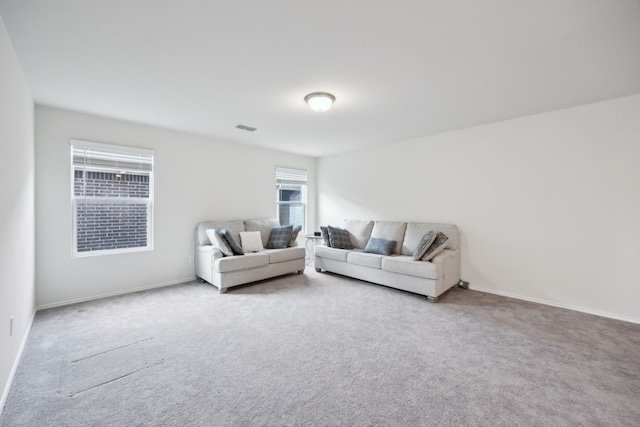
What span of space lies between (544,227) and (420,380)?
290cm

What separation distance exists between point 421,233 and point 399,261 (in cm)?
85

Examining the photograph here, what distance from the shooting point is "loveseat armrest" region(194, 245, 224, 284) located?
4012 millimetres

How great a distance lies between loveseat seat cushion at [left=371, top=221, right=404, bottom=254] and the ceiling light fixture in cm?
261

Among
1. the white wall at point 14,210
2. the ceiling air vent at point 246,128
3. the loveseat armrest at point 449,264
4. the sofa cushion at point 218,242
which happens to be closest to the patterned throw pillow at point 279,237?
the sofa cushion at point 218,242

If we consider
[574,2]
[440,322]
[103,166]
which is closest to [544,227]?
[440,322]

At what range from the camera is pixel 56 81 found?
263 centimetres

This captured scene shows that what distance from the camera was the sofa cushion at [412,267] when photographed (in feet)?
11.6

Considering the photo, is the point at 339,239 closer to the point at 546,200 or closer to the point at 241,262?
the point at 241,262

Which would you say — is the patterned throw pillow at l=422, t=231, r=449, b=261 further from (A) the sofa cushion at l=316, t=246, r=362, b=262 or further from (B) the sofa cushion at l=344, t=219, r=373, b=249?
(B) the sofa cushion at l=344, t=219, r=373, b=249

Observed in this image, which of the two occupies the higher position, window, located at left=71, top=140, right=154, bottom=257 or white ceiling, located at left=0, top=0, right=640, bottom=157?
white ceiling, located at left=0, top=0, right=640, bottom=157

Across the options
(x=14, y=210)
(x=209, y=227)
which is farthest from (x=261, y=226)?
(x=14, y=210)

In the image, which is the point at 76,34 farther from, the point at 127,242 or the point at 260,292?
the point at 260,292

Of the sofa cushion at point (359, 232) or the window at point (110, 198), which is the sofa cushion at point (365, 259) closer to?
the sofa cushion at point (359, 232)

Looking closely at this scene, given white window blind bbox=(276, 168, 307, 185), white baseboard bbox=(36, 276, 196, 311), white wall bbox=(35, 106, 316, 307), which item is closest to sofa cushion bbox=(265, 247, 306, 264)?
white wall bbox=(35, 106, 316, 307)
